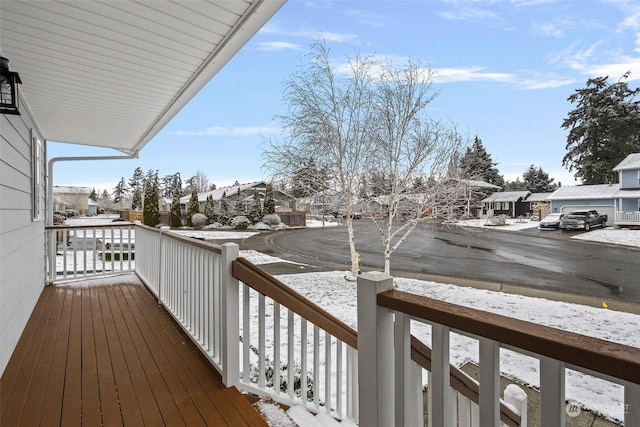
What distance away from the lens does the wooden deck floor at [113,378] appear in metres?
1.75

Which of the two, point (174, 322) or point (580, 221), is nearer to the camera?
point (174, 322)

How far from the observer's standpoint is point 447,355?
35.0 inches

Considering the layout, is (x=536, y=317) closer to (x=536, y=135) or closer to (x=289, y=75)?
(x=289, y=75)

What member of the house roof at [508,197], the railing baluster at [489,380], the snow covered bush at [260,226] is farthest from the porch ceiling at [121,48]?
the house roof at [508,197]

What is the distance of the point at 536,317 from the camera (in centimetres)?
525

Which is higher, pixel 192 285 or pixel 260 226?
pixel 192 285

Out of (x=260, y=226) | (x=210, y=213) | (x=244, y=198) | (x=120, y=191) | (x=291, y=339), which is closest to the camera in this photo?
(x=291, y=339)

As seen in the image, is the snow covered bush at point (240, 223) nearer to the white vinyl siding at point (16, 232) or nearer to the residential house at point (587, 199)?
the white vinyl siding at point (16, 232)

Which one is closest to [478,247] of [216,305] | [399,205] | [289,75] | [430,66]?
[399,205]

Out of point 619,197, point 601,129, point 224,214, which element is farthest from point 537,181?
point 224,214

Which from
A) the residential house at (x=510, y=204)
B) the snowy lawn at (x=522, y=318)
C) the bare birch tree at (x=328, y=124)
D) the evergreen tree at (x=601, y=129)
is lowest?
the snowy lawn at (x=522, y=318)

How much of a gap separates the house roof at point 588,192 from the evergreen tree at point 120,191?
45660mm

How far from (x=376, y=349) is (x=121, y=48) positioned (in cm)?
241

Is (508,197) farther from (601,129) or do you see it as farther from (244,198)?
(244,198)
